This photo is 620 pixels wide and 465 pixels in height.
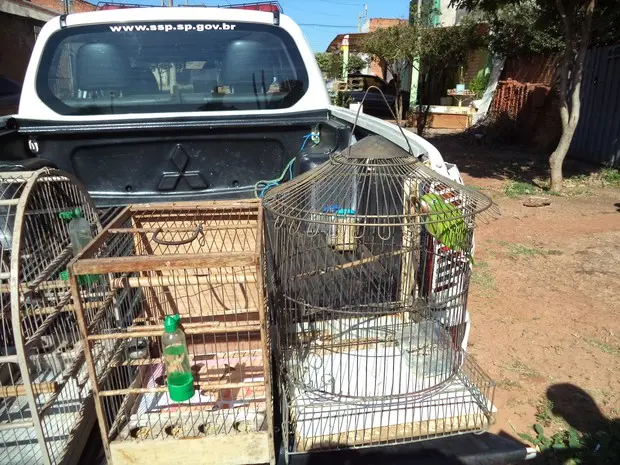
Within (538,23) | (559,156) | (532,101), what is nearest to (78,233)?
(559,156)

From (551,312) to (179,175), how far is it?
10.1 feet

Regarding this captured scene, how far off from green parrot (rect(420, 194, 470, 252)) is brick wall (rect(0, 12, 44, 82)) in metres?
16.7

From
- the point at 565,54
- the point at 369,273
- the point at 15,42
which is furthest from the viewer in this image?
the point at 15,42

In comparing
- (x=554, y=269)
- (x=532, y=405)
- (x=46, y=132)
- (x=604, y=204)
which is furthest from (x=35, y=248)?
(x=604, y=204)

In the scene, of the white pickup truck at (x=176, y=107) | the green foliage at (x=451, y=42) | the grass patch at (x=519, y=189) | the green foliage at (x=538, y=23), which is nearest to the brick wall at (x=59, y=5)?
the green foliage at (x=451, y=42)

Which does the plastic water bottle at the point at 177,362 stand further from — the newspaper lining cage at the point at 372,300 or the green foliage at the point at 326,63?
the green foliage at the point at 326,63

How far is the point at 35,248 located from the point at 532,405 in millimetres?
2792

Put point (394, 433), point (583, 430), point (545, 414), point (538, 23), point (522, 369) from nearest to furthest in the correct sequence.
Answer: point (394, 433)
point (583, 430)
point (545, 414)
point (522, 369)
point (538, 23)

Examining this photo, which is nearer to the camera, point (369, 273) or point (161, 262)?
point (161, 262)

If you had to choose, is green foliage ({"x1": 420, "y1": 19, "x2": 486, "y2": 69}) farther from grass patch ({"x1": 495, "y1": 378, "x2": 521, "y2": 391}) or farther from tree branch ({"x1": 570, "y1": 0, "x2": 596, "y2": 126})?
grass patch ({"x1": 495, "y1": 378, "x2": 521, "y2": 391})

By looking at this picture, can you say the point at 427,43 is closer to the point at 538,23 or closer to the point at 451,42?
the point at 451,42

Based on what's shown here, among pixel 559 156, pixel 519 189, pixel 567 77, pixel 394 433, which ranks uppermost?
pixel 567 77

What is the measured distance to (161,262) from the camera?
1574mm

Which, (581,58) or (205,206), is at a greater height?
(581,58)
